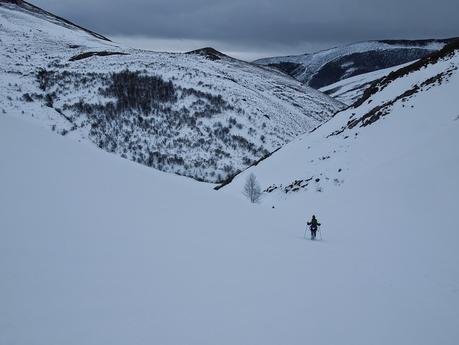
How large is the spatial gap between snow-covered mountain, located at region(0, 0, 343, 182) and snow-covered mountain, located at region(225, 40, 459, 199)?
1657cm

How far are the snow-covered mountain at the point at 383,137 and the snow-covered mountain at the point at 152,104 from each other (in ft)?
54.4

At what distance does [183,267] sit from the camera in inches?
323

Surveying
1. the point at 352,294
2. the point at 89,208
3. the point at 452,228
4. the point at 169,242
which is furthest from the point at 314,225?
the point at 89,208

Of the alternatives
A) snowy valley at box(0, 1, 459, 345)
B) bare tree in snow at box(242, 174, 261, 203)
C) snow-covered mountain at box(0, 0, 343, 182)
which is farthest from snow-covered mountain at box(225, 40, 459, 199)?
snow-covered mountain at box(0, 0, 343, 182)

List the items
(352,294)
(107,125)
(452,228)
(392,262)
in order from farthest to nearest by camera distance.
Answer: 1. (107,125)
2. (452,228)
3. (392,262)
4. (352,294)

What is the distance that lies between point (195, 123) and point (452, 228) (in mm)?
47884

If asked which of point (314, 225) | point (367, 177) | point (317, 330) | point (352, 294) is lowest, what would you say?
point (317, 330)

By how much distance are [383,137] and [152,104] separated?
44608mm

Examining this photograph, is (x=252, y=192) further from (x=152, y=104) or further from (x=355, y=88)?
(x=355, y=88)

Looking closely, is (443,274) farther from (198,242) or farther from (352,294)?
(198,242)

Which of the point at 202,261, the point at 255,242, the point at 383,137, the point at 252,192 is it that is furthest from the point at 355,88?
the point at 202,261

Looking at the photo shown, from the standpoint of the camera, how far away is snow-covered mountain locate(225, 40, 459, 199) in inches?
813

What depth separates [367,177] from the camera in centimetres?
2177

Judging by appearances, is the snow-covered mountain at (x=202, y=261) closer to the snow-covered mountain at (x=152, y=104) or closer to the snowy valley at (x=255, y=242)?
the snowy valley at (x=255, y=242)
